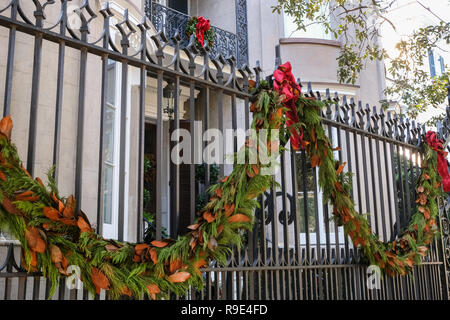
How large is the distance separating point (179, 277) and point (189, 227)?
30 centimetres

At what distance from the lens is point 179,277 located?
99.0 inches

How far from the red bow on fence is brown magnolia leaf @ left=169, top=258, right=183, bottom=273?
367 centimetres

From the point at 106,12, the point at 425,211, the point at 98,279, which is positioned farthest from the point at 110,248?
the point at 425,211

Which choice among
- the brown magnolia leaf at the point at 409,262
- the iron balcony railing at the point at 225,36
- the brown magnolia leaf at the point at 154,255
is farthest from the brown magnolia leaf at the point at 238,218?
the iron balcony railing at the point at 225,36

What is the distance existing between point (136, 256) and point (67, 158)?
2.08m

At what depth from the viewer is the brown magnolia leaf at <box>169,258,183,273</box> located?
2500 millimetres

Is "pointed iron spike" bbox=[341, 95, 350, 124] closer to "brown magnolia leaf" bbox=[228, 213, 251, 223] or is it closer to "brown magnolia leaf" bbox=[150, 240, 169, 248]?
"brown magnolia leaf" bbox=[228, 213, 251, 223]

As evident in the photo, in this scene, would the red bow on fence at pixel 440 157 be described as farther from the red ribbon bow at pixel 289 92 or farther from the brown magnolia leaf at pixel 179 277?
the brown magnolia leaf at pixel 179 277

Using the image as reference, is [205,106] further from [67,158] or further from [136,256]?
[67,158]

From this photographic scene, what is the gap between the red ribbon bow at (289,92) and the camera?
11.0 feet

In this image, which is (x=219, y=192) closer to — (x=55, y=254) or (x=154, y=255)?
(x=154, y=255)

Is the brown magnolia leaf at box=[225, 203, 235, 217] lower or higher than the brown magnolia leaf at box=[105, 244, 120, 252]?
higher

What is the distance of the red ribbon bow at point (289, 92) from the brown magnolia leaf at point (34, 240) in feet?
6.27

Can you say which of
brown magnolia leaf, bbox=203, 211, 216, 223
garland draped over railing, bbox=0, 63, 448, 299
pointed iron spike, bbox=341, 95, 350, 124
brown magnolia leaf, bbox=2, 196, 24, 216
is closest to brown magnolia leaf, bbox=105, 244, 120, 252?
garland draped over railing, bbox=0, 63, 448, 299
